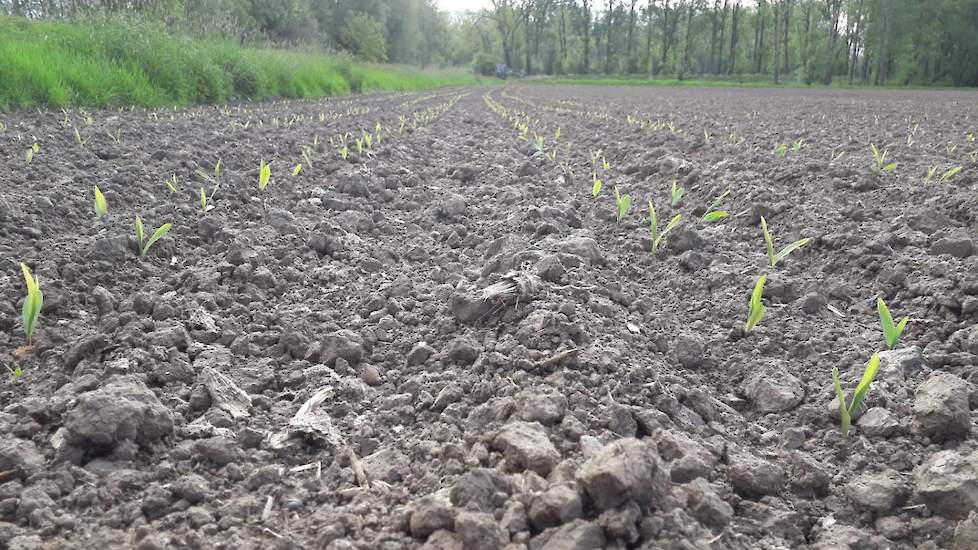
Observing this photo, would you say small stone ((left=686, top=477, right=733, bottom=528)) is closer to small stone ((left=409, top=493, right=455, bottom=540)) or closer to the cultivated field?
the cultivated field

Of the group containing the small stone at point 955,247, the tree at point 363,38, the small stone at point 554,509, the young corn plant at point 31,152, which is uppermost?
the tree at point 363,38

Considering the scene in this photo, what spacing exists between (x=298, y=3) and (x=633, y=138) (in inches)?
1151

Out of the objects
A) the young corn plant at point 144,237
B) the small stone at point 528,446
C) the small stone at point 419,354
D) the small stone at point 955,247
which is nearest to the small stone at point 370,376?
the small stone at point 419,354

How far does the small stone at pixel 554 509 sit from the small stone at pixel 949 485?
844 millimetres

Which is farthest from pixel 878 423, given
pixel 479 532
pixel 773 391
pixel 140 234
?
pixel 140 234

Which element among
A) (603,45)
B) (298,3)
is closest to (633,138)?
(298,3)

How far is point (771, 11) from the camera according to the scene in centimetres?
5744

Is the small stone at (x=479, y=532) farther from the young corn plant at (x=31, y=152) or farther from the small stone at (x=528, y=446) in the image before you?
the young corn plant at (x=31, y=152)

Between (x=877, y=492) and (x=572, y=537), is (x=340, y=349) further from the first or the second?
(x=877, y=492)

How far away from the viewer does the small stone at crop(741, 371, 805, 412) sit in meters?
1.88

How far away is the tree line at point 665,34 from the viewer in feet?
119

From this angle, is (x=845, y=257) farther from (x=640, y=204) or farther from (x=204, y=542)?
(x=204, y=542)

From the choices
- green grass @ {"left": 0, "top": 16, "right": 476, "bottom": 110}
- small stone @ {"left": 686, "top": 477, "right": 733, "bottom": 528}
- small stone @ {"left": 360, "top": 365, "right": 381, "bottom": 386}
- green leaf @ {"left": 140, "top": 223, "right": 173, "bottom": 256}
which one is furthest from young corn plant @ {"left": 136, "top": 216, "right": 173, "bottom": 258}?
green grass @ {"left": 0, "top": 16, "right": 476, "bottom": 110}

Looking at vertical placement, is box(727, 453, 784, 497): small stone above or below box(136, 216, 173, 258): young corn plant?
below
